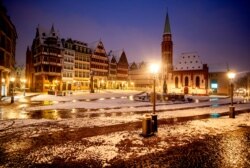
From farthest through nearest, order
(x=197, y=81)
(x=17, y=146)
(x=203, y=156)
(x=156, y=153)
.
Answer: (x=197, y=81), (x=17, y=146), (x=156, y=153), (x=203, y=156)

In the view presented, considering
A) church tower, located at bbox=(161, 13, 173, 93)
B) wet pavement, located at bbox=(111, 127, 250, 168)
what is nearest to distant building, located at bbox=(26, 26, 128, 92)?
church tower, located at bbox=(161, 13, 173, 93)

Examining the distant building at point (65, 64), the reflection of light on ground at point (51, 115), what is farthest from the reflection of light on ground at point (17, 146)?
the distant building at point (65, 64)

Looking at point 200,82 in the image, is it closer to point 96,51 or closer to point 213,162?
point 96,51

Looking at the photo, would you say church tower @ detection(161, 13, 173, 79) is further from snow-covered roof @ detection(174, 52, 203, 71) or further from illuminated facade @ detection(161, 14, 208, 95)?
snow-covered roof @ detection(174, 52, 203, 71)

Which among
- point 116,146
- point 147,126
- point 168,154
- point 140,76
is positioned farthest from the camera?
point 140,76

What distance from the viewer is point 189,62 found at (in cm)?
8375

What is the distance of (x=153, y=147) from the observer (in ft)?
31.2

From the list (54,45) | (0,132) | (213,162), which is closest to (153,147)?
(213,162)

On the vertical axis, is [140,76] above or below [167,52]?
below

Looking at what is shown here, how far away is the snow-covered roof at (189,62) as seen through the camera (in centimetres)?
8144

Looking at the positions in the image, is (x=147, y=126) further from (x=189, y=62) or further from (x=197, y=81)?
(x=189, y=62)

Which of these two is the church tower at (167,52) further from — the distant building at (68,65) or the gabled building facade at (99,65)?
the distant building at (68,65)

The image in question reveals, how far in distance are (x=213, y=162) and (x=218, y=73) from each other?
80057mm

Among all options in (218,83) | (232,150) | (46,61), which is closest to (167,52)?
(218,83)
